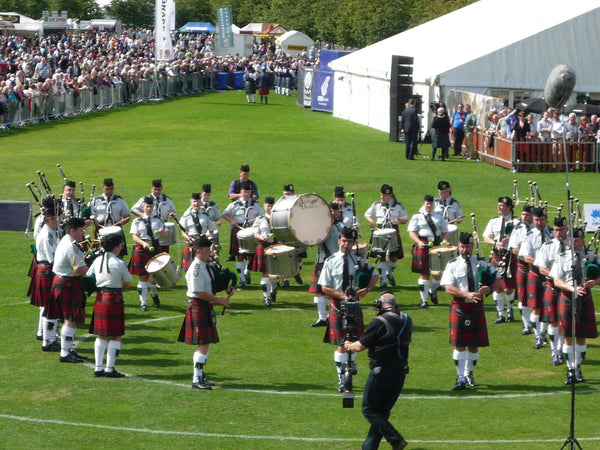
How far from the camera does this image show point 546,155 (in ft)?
111

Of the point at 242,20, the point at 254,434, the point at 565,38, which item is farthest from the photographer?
the point at 242,20

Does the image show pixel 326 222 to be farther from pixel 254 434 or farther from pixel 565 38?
pixel 565 38

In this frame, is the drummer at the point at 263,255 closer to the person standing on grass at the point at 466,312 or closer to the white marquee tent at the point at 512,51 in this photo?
the person standing on grass at the point at 466,312

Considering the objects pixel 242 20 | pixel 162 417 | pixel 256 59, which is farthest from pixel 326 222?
pixel 242 20

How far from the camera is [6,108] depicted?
41.0m

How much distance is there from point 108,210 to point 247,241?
2548mm

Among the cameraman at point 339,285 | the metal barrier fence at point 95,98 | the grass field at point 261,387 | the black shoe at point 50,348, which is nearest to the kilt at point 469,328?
the grass field at point 261,387

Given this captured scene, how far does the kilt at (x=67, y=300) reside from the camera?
1448cm

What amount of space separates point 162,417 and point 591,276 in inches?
236

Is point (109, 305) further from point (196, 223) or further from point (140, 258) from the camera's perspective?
point (196, 223)

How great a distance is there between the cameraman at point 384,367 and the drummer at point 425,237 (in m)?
7.21

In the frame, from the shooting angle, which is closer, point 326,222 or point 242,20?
point 326,222

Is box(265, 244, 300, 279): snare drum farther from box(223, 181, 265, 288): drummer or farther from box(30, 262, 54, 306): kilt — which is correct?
box(30, 262, 54, 306): kilt

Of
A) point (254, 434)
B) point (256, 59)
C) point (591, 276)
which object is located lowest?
point (254, 434)
